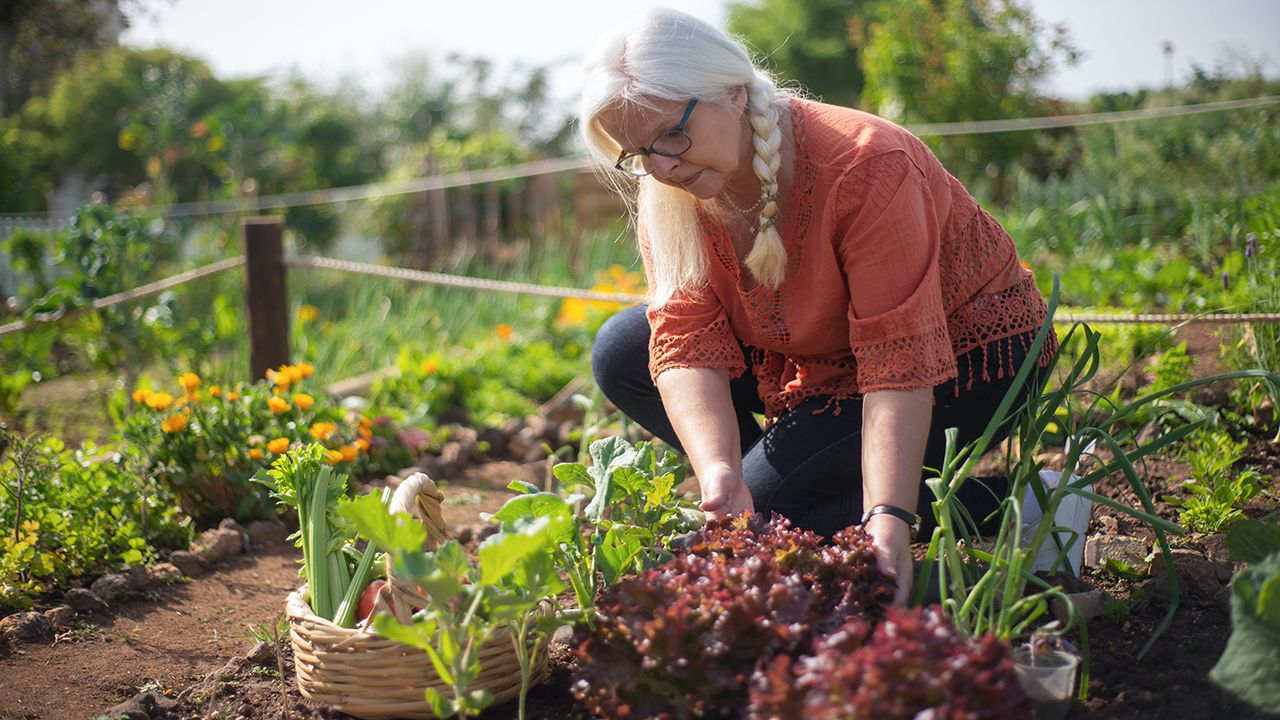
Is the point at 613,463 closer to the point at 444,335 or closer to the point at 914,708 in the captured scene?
the point at 914,708

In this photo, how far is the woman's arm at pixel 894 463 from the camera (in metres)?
1.53

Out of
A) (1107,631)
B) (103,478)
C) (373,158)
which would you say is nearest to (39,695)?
(103,478)

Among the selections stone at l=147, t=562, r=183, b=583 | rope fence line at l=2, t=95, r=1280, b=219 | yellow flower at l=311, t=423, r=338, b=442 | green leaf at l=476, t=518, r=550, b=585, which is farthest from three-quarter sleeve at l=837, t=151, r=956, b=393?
rope fence line at l=2, t=95, r=1280, b=219

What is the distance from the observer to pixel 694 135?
1.80 metres

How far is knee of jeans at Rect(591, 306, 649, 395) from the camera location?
2.43 meters

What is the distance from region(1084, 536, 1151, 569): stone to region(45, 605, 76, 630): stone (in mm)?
2135

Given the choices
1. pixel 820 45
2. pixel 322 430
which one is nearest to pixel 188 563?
pixel 322 430

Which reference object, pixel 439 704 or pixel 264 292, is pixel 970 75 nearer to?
pixel 264 292

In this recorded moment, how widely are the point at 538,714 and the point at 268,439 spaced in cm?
162

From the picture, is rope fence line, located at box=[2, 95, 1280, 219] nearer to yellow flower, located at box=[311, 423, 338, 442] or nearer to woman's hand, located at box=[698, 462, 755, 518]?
yellow flower, located at box=[311, 423, 338, 442]

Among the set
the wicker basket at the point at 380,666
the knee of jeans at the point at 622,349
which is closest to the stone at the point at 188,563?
the wicker basket at the point at 380,666

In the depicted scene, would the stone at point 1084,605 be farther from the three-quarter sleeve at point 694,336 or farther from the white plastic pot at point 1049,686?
the three-quarter sleeve at point 694,336

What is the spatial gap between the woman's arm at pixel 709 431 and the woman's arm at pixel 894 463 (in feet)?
0.81

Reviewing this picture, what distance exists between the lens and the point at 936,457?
2.04 metres
